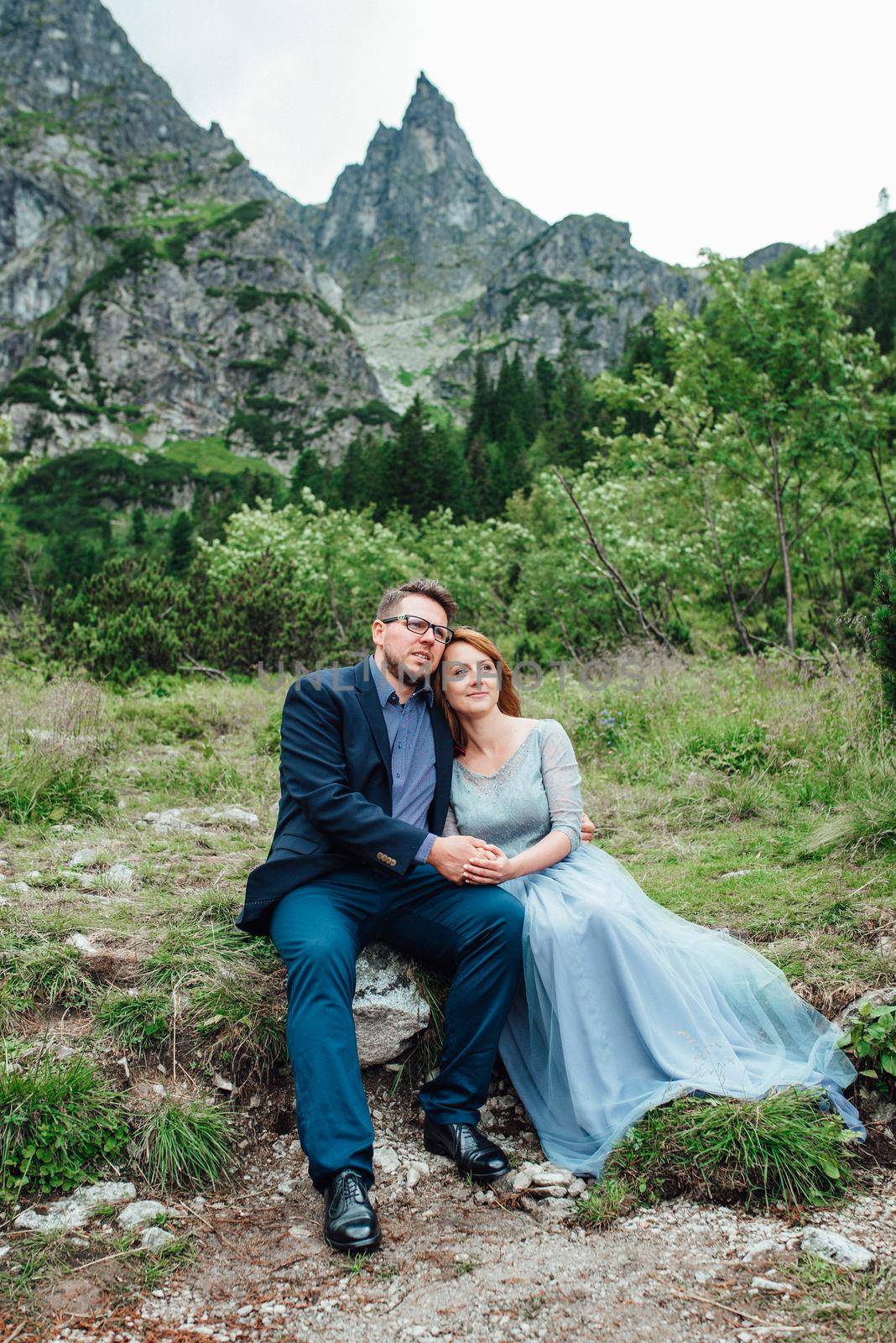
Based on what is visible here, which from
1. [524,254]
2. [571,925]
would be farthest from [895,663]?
[524,254]

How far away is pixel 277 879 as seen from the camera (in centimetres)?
325

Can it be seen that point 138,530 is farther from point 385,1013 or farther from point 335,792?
point 385,1013

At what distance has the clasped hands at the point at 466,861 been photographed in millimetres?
3211

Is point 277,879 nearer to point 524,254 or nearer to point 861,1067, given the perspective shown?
point 861,1067

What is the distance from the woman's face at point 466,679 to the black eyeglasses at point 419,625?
11 cm

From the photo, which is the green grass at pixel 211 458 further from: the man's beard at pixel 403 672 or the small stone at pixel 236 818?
the man's beard at pixel 403 672

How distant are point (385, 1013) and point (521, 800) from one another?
1.08 meters

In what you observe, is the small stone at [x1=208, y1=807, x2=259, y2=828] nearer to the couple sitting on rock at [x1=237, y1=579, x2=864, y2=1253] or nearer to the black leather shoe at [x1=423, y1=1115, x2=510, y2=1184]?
the couple sitting on rock at [x1=237, y1=579, x2=864, y2=1253]

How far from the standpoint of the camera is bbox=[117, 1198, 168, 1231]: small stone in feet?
7.81

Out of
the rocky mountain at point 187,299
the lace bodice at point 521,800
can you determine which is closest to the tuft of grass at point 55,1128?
the lace bodice at point 521,800

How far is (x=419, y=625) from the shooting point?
3621 millimetres

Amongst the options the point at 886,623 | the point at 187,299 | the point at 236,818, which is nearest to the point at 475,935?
the point at 236,818

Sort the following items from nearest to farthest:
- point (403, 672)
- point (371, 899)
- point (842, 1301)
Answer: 1. point (842, 1301)
2. point (371, 899)
3. point (403, 672)

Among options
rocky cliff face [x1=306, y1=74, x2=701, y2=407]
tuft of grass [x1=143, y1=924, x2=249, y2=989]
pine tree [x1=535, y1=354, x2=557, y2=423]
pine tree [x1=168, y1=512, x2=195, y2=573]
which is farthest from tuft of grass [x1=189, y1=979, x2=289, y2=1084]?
rocky cliff face [x1=306, y1=74, x2=701, y2=407]
